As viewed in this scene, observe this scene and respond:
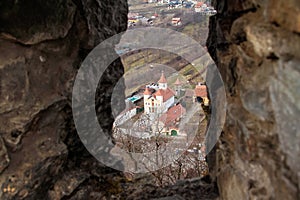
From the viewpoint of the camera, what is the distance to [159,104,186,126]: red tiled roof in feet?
14.8

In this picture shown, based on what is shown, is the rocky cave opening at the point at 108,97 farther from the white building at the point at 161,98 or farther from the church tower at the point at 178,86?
the white building at the point at 161,98

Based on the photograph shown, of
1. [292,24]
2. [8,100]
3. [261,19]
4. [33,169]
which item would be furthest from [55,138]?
[292,24]

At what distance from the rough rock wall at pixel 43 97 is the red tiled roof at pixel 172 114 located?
8.31ft

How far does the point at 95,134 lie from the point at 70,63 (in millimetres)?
464

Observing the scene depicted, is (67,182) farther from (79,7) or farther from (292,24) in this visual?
(292,24)

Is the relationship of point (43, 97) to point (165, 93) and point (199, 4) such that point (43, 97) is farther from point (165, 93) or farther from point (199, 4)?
point (199, 4)

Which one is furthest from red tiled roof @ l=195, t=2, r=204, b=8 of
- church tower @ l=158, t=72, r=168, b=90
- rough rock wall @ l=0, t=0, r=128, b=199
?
rough rock wall @ l=0, t=0, r=128, b=199

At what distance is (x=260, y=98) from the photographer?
48.3 inches

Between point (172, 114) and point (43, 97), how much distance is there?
2973 mm

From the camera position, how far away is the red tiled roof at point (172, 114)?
4.52 meters

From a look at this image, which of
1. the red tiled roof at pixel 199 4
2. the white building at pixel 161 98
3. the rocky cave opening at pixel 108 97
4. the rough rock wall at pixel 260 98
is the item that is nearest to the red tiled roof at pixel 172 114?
the white building at pixel 161 98

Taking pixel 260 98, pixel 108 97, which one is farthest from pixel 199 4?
pixel 260 98

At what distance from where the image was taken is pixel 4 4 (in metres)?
1.49

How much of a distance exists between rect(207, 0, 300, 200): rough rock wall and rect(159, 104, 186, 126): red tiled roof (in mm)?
2798
